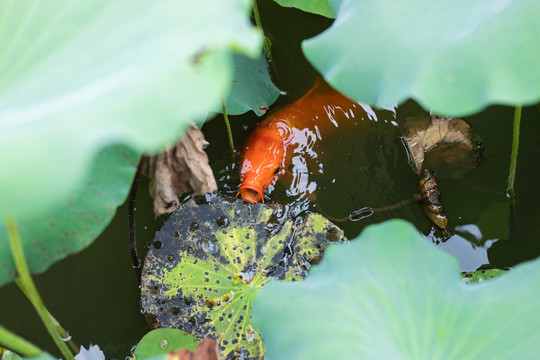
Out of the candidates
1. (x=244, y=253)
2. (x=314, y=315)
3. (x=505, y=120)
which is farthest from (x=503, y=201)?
(x=314, y=315)

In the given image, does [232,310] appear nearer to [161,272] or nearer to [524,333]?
[161,272]

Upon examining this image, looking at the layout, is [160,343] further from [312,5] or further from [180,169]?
[312,5]

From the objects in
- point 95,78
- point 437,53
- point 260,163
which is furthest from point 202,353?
point 260,163

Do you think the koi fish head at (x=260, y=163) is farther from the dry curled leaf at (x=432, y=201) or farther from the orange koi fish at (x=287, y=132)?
the dry curled leaf at (x=432, y=201)

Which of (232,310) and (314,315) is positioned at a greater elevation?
(314,315)

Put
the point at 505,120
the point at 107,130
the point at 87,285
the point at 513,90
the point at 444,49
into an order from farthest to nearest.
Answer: the point at 505,120, the point at 87,285, the point at 444,49, the point at 513,90, the point at 107,130

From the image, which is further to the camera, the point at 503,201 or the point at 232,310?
the point at 503,201
